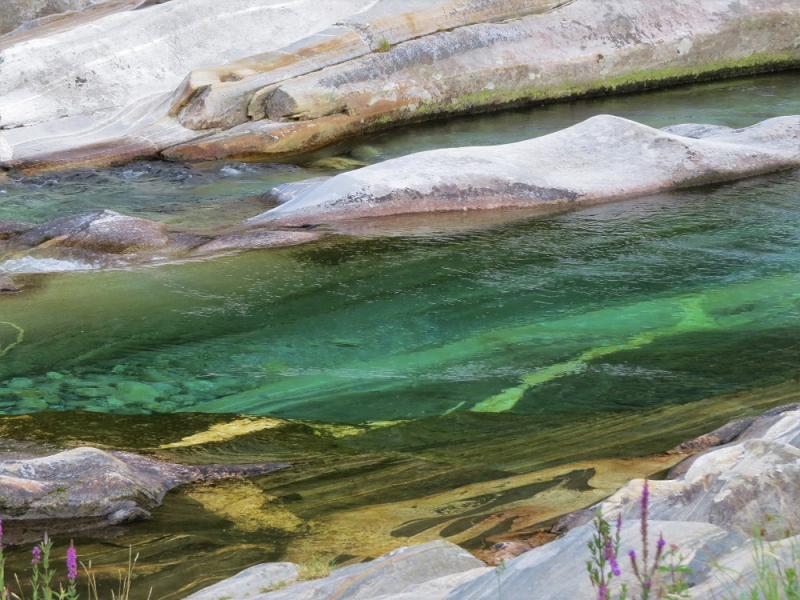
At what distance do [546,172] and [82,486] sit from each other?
244 inches

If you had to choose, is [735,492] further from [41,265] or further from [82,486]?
[41,265]

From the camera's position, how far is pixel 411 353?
575 cm

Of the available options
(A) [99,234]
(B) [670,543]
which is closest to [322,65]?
(A) [99,234]

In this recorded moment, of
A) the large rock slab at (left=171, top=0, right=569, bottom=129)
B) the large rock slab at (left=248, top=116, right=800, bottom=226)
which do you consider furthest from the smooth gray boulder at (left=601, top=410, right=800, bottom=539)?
the large rock slab at (left=171, top=0, right=569, bottom=129)

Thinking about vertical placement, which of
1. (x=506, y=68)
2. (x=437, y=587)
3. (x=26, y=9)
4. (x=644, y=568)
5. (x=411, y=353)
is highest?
(x=26, y=9)

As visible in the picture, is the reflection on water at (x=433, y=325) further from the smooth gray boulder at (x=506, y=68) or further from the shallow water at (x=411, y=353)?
the smooth gray boulder at (x=506, y=68)

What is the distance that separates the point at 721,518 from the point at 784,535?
36cm

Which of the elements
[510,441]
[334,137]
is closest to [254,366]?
[510,441]

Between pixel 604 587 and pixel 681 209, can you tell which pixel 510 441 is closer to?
pixel 604 587

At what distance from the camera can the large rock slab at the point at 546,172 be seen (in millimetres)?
8742

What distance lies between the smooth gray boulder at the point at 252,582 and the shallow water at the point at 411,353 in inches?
10.9

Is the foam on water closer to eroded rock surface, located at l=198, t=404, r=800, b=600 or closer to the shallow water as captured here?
the shallow water

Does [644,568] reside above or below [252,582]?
above

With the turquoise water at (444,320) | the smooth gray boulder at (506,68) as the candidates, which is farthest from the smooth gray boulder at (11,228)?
the smooth gray boulder at (506,68)
